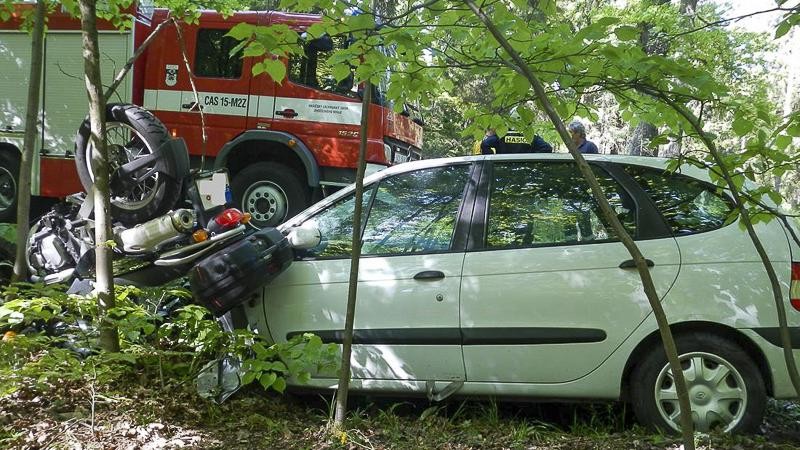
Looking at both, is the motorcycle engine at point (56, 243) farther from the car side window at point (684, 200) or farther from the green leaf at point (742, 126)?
the green leaf at point (742, 126)

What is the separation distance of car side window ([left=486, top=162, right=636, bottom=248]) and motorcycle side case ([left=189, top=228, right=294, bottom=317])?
1283mm

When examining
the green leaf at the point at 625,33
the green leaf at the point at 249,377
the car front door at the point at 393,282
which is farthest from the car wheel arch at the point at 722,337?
the green leaf at the point at 249,377

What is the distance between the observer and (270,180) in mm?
7758

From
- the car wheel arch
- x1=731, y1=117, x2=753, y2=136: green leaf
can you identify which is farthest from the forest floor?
x1=731, y1=117, x2=753, y2=136: green leaf

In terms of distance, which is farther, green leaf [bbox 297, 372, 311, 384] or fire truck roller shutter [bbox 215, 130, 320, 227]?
fire truck roller shutter [bbox 215, 130, 320, 227]

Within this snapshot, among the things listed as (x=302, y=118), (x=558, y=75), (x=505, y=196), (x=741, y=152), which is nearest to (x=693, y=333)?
(x=741, y=152)

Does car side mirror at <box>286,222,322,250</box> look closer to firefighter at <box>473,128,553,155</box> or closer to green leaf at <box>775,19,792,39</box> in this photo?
green leaf at <box>775,19,792,39</box>

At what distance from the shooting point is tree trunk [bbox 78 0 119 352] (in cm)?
361

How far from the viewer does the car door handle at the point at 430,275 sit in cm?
365

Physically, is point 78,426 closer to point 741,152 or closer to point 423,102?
point 423,102

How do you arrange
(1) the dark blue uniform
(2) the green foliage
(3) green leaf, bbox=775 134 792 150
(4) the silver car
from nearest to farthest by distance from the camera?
1. (3) green leaf, bbox=775 134 792 150
2. (2) the green foliage
3. (4) the silver car
4. (1) the dark blue uniform

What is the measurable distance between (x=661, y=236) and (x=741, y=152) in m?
0.73

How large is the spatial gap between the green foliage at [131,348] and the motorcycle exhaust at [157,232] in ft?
1.45

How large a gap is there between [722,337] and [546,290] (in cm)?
95
